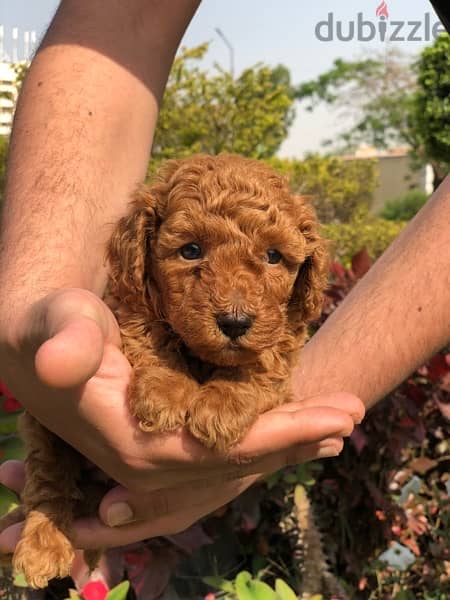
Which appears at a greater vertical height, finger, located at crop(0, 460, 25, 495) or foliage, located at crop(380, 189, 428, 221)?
finger, located at crop(0, 460, 25, 495)

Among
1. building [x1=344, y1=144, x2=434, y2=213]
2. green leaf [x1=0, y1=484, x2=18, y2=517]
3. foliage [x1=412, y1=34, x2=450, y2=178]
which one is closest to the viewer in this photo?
green leaf [x1=0, y1=484, x2=18, y2=517]

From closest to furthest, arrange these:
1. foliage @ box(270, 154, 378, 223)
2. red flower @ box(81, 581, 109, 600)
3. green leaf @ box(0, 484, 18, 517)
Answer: red flower @ box(81, 581, 109, 600) < green leaf @ box(0, 484, 18, 517) < foliage @ box(270, 154, 378, 223)

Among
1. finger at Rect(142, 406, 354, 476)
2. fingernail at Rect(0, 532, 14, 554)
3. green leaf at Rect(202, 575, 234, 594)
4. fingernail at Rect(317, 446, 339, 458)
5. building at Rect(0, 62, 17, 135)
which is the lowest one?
green leaf at Rect(202, 575, 234, 594)

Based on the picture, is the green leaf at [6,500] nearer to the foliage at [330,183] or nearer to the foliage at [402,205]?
the foliage at [330,183]

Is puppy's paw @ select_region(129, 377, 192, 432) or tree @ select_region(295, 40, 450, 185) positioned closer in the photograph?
puppy's paw @ select_region(129, 377, 192, 432)

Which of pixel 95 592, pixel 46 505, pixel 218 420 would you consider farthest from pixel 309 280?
pixel 95 592

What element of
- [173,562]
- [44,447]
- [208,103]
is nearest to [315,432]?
[44,447]

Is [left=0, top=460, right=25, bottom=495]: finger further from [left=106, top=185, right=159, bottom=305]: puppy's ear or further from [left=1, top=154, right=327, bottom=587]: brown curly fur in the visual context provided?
[left=106, top=185, right=159, bottom=305]: puppy's ear

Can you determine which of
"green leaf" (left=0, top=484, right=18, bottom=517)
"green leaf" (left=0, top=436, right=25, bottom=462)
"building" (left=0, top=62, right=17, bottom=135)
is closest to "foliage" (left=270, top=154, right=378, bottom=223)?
"building" (left=0, top=62, right=17, bottom=135)
